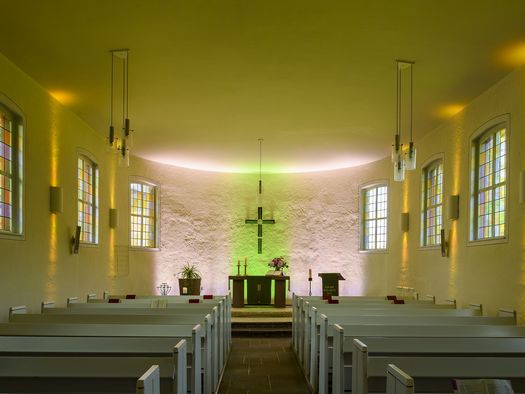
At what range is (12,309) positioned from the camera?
6.35 m

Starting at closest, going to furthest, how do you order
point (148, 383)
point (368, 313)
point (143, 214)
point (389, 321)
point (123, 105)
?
1. point (148, 383)
2. point (389, 321)
3. point (368, 313)
4. point (123, 105)
5. point (143, 214)

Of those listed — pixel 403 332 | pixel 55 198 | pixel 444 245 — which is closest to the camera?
pixel 403 332

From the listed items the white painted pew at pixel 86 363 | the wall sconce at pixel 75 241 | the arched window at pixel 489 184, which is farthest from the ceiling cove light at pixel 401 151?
the wall sconce at pixel 75 241

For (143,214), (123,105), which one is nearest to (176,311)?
(123,105)

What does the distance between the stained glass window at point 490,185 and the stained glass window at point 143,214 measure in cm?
756

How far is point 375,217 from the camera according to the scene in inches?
514

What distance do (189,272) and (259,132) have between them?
14.9ft

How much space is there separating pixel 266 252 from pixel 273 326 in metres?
4.11

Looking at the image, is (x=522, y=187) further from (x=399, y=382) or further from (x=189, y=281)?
(x=189, y=281)

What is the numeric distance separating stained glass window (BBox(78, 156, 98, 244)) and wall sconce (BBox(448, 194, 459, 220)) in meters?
6.07

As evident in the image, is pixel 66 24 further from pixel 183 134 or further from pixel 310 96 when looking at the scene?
pixel 183 134

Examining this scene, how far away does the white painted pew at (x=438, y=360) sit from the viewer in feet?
11.3

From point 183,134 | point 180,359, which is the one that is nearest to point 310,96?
point 183,134

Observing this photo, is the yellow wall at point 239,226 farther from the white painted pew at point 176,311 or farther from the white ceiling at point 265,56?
the white painted pew at point 176,311
